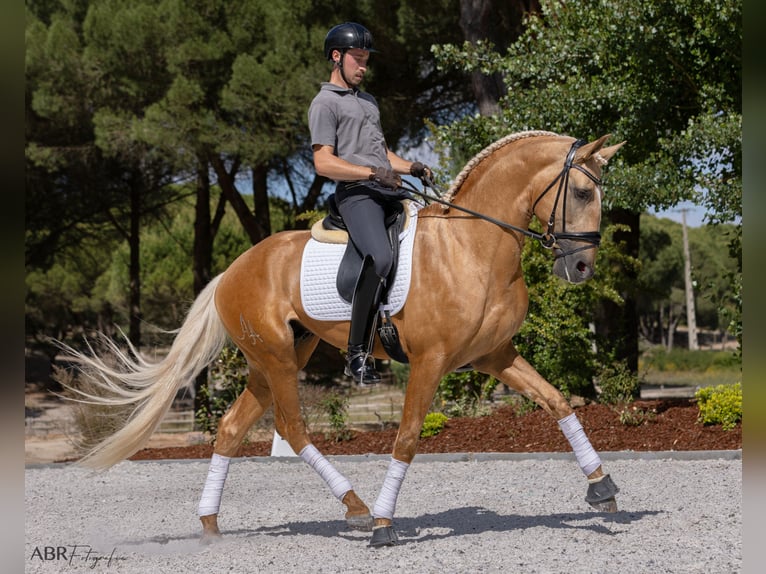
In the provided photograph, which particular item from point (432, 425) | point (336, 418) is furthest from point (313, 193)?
point (432, 425)

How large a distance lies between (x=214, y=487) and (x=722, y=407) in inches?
268

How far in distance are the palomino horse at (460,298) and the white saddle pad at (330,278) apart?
0.05m

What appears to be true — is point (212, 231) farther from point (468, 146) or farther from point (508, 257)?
point (508, 257)

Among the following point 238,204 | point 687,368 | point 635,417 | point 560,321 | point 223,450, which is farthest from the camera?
point 687,368

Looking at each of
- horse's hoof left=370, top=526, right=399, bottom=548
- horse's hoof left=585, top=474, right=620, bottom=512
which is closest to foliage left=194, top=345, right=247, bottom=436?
horse's hoof left=370, top=526, right=399, bottom=548

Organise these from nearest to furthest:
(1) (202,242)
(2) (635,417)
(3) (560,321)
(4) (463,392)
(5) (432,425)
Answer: (2) (635,417), (5) (432,425), (3) (560,321), (4) (463,392), (1) (202,242)

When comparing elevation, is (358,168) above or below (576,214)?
above

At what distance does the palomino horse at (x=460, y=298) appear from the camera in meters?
5.36

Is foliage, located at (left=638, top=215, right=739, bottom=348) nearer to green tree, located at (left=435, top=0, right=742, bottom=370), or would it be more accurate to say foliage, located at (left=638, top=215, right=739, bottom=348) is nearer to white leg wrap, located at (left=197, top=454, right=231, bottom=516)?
green tree, located at (left=435, top=0, right=742, bottom=370)

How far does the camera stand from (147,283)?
36875mm

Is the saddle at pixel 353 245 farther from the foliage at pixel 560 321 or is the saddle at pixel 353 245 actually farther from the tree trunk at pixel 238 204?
the tree trunk at pixel 238 204

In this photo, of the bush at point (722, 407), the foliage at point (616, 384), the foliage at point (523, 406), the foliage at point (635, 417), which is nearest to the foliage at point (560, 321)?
the foliage at point (616, 384)

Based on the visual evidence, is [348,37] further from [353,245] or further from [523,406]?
[523,406]

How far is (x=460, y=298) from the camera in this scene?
5.45 m
